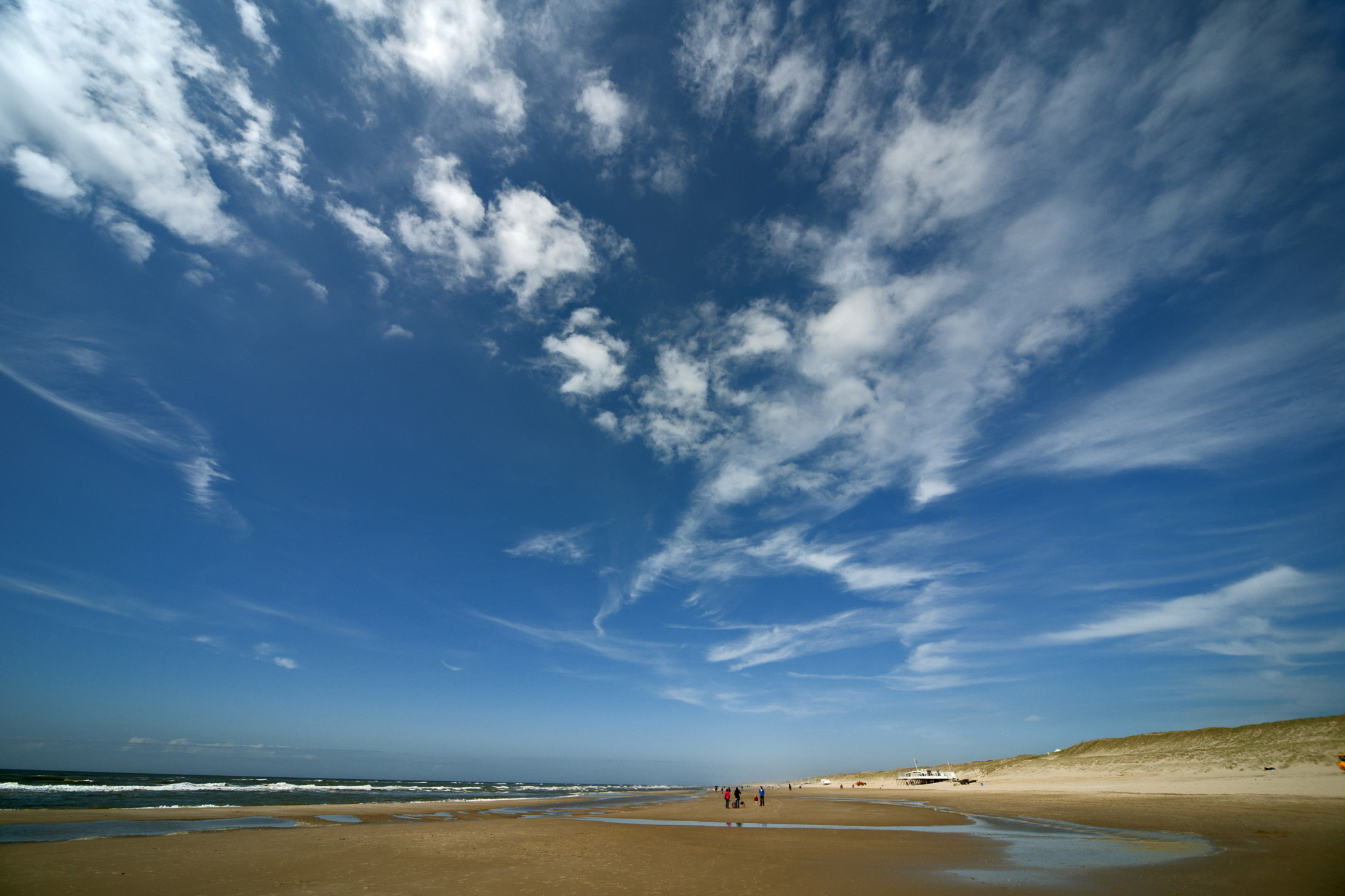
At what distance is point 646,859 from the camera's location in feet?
58.5

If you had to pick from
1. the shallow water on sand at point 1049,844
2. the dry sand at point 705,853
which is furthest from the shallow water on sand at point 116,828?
the shallow water on sand at point 1049,844

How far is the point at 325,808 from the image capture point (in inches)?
1601

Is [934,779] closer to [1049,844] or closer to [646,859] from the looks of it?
[1049,844]

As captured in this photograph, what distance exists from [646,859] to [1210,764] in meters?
60.2

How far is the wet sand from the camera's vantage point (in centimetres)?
1323

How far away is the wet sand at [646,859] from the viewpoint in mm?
13234

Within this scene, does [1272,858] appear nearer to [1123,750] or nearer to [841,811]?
[841,811]

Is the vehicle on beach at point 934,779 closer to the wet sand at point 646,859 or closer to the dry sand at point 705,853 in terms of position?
the dry sand at point 705,853

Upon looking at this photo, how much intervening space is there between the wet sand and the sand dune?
32.2 feet

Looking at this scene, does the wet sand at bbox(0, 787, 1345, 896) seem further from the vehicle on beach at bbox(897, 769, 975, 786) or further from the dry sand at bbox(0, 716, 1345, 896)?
the vehicle on beach at bbox(897, 769, 975, 786)

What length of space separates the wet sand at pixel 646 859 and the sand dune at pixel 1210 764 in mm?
9807

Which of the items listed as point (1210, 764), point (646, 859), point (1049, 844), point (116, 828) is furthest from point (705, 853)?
point (1210, 764)

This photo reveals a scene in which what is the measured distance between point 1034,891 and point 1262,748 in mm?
57637

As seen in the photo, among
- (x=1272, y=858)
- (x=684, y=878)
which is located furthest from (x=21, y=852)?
(x=1272, y=858)
